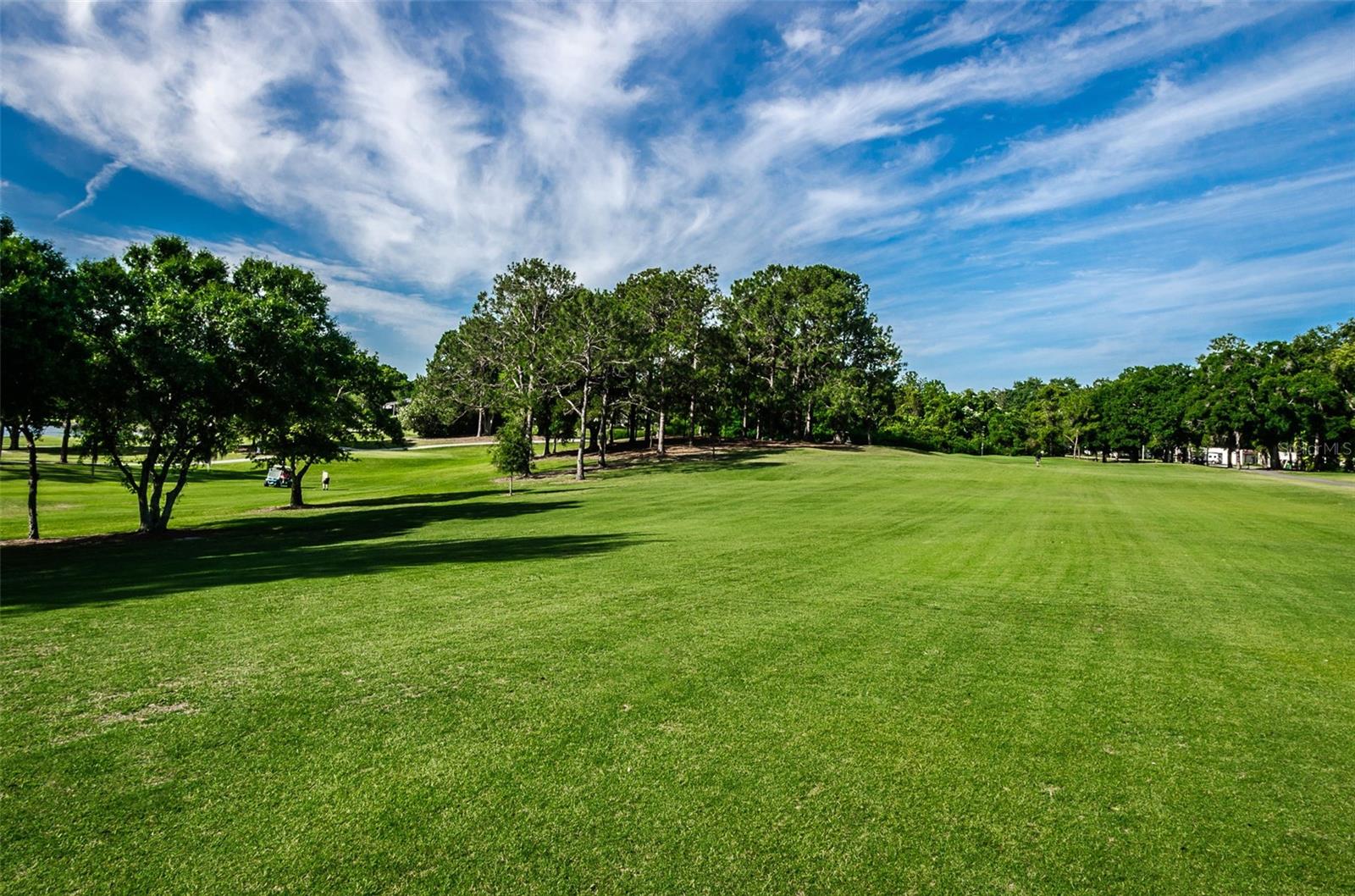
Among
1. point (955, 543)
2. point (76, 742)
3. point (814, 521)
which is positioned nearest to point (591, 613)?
point (76, 742)

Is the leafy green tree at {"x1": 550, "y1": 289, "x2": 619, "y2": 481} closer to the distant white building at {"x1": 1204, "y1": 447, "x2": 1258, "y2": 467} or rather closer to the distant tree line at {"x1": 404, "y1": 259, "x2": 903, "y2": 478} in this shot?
the distant tree line at {"x1": 404, "y1": 259, "x2": 903, "y2": 478}

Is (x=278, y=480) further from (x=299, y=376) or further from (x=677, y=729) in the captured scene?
(x=677, y=729)

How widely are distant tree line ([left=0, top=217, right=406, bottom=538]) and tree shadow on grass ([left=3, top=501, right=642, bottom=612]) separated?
148 inches

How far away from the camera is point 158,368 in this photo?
18.9 metres

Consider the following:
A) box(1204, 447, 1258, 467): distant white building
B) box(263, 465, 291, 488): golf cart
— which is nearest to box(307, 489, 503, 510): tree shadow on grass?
box(263, 465, 291, 488): golf cart

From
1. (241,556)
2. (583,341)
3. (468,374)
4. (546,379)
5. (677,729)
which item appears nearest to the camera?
(677,729)

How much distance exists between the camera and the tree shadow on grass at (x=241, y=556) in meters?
11.3

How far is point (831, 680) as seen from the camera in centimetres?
667

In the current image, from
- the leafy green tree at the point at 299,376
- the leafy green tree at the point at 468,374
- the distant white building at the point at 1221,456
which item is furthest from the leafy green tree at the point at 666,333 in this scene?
the distant white building at the point at 1221,456

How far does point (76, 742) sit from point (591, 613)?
17.9 feet

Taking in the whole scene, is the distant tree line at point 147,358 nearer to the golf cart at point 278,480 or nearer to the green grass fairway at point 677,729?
the green grass fairway at point 677,729

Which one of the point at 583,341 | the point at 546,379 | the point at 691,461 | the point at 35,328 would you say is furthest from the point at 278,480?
the point at 35,328

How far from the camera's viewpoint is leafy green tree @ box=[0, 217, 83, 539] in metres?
14.1

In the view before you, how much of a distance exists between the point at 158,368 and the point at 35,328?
4.08 m
